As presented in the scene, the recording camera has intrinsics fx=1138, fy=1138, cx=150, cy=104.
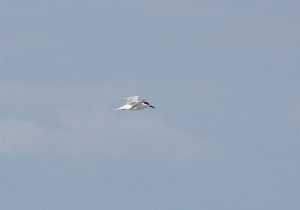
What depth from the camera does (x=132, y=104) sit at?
11719 cm

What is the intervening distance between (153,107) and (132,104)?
195 inches

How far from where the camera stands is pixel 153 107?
399 ft
